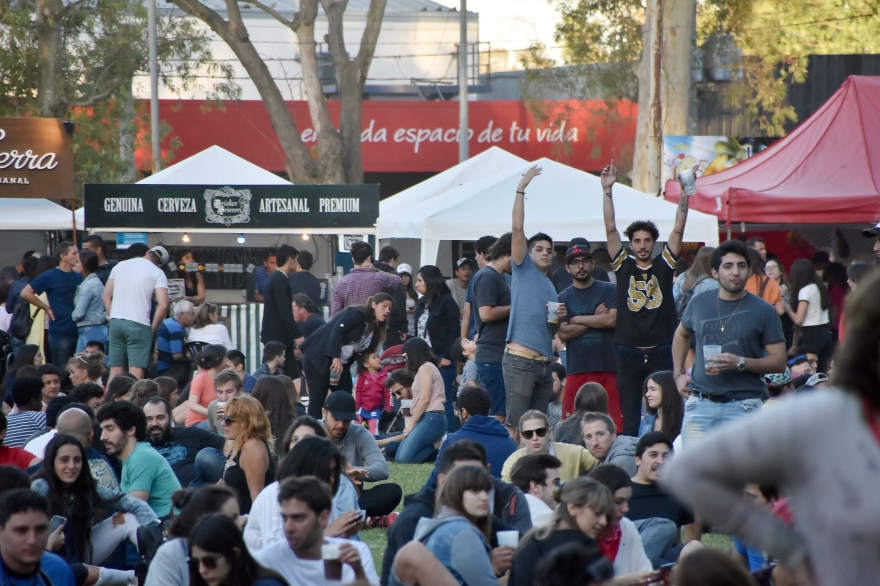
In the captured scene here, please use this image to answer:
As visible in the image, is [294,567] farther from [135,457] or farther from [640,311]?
[640,311]

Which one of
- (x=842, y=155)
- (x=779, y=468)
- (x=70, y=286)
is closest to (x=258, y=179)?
(x=70, y=286)

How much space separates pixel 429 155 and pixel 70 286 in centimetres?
1445

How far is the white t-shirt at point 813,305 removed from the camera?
11211 millimetres

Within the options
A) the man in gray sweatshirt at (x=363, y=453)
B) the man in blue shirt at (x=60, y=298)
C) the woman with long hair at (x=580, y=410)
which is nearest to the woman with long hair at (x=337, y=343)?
the man in gray sweatshirt at (x=363, y=453)

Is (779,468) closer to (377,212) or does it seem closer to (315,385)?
(315,385)

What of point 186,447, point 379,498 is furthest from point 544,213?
point 186,447

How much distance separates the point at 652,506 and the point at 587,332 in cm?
265

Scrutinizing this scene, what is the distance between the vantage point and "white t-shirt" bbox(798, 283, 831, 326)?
11.2m

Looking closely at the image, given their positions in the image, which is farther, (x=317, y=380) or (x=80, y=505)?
(x=317, y=380)

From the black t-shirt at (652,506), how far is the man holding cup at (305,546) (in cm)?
196

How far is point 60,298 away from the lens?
12.0 meters

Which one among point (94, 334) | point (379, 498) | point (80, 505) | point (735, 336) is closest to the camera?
point (80, 505)

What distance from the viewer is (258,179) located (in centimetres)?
1616

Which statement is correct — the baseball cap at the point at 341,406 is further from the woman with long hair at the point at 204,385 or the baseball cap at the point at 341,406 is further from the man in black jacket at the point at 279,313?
the man in black jacket at the point at 279,313
